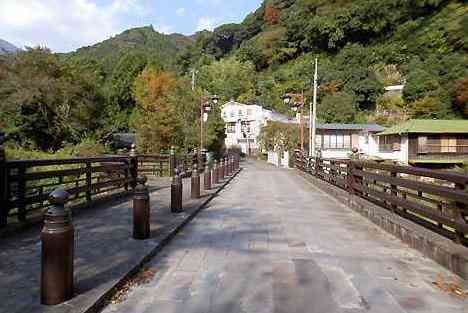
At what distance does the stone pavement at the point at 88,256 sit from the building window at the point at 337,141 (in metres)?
49.0

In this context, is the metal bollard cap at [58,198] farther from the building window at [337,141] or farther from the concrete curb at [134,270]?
the building window at [337,141]

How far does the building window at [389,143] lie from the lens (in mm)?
45234

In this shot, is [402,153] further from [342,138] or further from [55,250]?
[55,250]

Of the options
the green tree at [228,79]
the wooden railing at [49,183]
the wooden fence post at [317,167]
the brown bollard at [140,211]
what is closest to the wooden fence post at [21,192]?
the wooden railing at [49,183]

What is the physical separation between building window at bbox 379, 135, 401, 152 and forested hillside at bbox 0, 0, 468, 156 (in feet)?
33.8

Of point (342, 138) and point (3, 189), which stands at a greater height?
point (342, 138)

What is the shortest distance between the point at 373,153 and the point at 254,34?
61522 millimetres

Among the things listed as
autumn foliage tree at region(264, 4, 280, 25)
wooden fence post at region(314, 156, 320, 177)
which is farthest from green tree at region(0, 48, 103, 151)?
autumn foliage tree at region(264, 4, 280, 25)

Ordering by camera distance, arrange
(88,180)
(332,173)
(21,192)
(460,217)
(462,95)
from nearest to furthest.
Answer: (460,217)
(21,192)
(88,180)
(332,173)
(462,95)

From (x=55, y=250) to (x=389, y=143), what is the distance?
47276 millimetres

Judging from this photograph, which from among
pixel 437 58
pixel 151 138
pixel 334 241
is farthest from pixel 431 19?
pixel 334 241

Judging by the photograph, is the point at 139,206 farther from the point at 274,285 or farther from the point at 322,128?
the point at 322,128

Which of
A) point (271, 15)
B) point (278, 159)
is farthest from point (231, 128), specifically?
point (271, 15)

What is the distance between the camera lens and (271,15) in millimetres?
101438
